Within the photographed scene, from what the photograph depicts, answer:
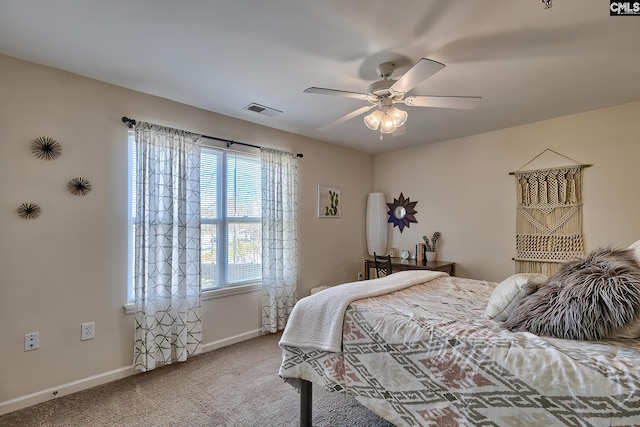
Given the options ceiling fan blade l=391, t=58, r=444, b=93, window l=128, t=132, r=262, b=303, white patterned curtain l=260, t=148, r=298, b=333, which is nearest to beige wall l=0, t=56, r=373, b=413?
window l=128, t=132, r=262, b=303

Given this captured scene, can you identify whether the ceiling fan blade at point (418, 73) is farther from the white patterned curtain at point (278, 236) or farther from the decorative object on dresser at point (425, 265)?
the decorative object on dresser at point (425, 265)

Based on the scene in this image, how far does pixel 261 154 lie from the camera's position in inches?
137

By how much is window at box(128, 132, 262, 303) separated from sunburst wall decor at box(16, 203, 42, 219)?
1.21 metres

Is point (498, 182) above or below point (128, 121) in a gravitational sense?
below

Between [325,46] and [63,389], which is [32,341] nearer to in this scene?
[63,389]

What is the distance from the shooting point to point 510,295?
157 cm

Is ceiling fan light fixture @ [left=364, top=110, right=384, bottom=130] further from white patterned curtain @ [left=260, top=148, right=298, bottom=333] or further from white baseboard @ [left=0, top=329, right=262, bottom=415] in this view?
white baseboard @ [left=0, top=329, right=262, bottom=415]

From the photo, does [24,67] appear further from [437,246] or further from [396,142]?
[437,246]

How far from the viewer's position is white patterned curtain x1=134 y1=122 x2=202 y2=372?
2.57 metres

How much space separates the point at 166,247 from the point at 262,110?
1.60m

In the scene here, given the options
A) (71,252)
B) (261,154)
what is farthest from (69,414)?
(261,154)

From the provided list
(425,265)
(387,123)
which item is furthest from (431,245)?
(387,123)

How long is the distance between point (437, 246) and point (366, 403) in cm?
304

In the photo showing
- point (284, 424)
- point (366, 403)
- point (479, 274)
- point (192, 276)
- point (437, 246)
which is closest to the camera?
point (366, 403)
